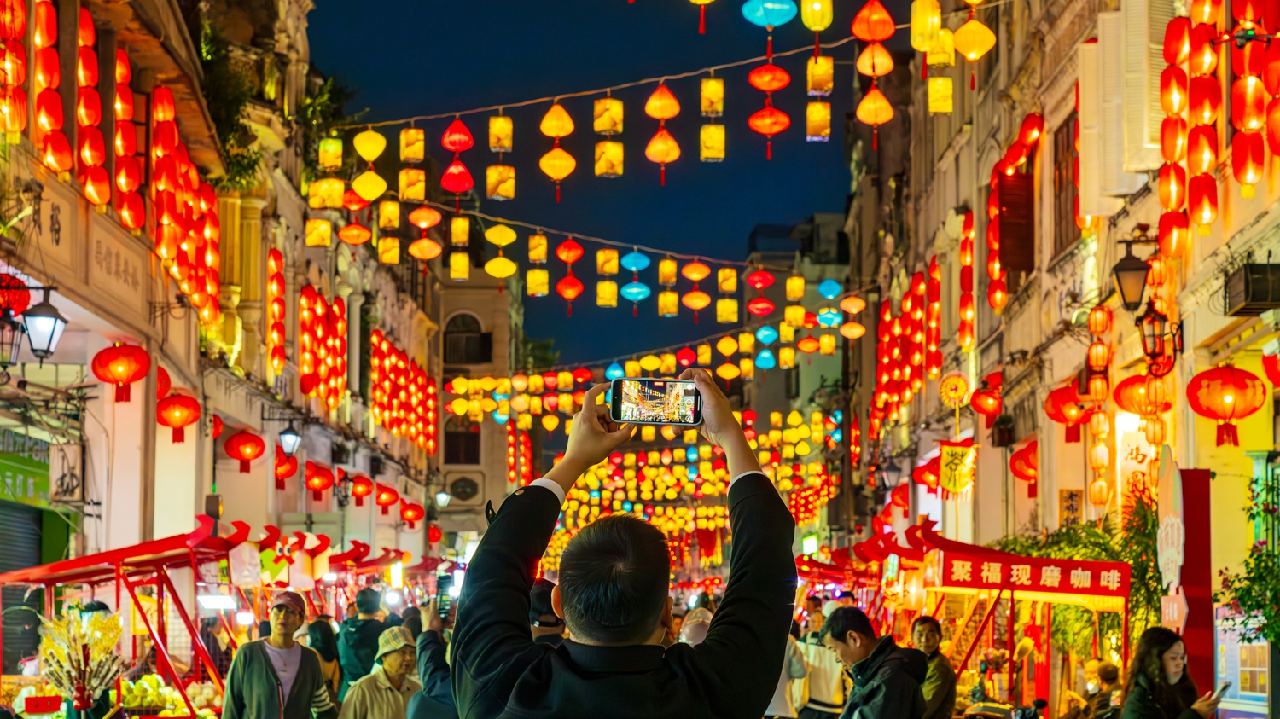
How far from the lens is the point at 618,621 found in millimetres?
3154

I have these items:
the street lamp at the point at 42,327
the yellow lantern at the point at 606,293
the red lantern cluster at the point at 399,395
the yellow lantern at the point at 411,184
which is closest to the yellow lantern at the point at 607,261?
the yellow lantern at the point at 606,293

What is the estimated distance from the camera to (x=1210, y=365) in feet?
49.3

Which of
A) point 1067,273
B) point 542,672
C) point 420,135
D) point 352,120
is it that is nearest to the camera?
point 542,672

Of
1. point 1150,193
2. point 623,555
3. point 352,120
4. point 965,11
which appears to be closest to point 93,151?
point 1150,193

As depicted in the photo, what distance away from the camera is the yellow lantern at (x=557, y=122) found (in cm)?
2028

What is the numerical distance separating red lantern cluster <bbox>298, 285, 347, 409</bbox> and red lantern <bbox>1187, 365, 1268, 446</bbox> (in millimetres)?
20816

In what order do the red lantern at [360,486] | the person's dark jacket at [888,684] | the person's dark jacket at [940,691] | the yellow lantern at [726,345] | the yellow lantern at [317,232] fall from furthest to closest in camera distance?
the yellow lantern at [726,345] < the red lantern at [360,486] < the yellow lantern at [317,232] < the person's dark jacket at [940,691] < the person's dark jacket at [888,684]

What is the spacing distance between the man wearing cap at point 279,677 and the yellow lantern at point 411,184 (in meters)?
14.6

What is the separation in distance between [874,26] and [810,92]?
2.40 m

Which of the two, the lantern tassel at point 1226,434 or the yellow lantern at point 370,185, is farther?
the yellow lantern at point 370,185

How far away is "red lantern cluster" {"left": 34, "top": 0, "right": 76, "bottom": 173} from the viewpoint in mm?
14234

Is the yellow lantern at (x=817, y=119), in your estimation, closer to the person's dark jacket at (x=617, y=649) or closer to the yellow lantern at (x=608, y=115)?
the yellow lantern at (x=608, y=115)

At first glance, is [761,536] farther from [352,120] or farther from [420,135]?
[352,120]

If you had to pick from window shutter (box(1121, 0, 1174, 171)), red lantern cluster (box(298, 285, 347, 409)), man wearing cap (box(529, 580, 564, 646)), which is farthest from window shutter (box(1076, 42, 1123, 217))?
red lantern cluster (box(298, 285, 347, 409))
